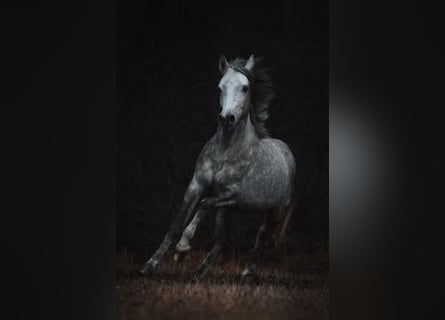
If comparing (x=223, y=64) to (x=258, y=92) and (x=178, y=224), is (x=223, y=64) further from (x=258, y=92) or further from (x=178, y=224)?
(x=178, y=224)

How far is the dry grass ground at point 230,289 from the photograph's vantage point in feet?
10.6

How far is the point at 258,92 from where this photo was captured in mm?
3324

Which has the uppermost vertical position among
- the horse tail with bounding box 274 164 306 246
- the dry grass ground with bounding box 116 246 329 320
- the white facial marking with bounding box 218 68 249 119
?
the white facial marking with bounding box 218 68 249 119

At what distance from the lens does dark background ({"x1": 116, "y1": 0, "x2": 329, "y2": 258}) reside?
331cm

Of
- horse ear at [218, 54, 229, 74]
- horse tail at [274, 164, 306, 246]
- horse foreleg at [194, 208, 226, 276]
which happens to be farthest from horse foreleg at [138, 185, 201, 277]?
horse ear at [218, 54, 229, 74]

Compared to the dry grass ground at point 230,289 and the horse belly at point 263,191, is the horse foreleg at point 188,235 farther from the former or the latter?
the horse belly at point 263,191

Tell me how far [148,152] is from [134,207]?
0.99ft

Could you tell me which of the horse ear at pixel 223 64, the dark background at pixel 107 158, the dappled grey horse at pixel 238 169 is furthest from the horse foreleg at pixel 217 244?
the horse ear at pixel 223 64

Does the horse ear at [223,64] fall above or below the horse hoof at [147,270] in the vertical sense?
above

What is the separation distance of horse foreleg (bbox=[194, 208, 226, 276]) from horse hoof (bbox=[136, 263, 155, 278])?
23cm

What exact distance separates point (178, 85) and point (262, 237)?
3.01ft

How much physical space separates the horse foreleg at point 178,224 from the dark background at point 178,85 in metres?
0.04

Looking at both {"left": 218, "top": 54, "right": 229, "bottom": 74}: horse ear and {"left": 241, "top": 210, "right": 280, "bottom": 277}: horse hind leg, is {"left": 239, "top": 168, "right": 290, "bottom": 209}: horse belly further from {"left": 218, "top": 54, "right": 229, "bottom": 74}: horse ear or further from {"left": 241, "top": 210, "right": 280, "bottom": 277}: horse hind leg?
{"left": 218, "top": 54, "right": 229, "bottom": 74}: horse ear

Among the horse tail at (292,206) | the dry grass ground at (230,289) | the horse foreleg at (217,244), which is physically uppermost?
the horse tail at (292,206)
